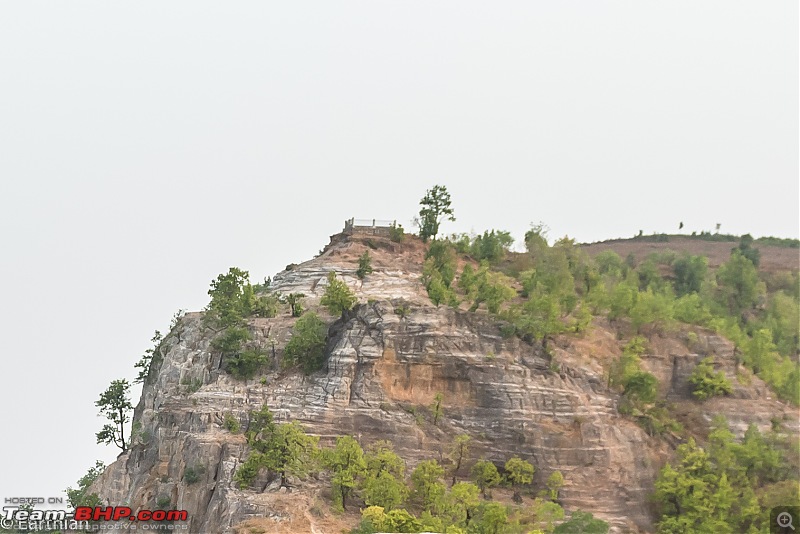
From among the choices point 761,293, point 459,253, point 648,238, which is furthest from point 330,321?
point 648,238

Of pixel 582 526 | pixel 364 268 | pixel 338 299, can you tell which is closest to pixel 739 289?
pixel 364 268

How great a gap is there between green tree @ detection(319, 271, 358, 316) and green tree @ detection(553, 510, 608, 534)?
49.9 ft

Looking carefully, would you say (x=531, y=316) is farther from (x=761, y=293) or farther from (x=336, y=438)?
(x=761, y=293)

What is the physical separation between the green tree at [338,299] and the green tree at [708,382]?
1729 cm

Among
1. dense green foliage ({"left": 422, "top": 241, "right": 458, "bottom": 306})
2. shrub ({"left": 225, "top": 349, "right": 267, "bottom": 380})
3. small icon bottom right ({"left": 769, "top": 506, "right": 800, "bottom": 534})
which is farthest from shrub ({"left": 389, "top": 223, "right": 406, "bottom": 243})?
small icon bottom right ({"left": 769, "top": 506, "right": 800, "bottom": 534})

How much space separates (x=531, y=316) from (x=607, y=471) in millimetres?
8152

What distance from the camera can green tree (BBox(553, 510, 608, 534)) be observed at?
41.5 meters

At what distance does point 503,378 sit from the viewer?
48.6 meters

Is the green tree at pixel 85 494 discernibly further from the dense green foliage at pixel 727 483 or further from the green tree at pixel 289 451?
the dense green foliage at pixel 727 483

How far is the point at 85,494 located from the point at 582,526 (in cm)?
2951

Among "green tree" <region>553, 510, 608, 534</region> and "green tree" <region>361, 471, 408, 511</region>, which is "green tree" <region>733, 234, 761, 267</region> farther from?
"green tree" <region>361, 471, 408, 511</region>

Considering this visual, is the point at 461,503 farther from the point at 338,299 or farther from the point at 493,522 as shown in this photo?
the point at 338,299

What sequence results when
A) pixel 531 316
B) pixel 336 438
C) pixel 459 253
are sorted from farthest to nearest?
pixel 459 253, pixel 531 316, pixel 336 438

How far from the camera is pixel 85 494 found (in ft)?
191
